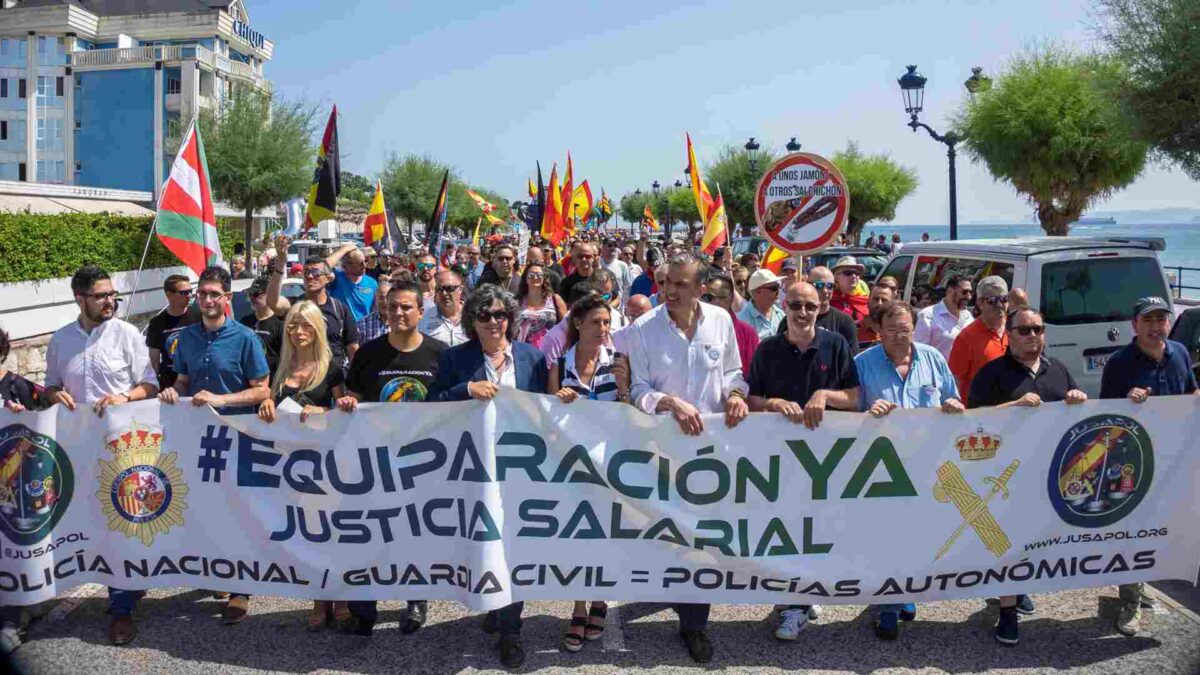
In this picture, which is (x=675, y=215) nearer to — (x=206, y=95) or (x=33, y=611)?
(x=206, y=95)

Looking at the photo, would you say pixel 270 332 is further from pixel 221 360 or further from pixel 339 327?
pixel 221 360

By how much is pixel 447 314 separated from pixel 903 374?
3.28 m

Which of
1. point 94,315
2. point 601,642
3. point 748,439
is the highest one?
point 94,315

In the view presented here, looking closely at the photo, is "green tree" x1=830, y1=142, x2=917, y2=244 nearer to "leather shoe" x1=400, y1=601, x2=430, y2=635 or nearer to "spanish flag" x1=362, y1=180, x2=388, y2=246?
"spanish flag" x1=362, y1=180, x2=388, y2=246

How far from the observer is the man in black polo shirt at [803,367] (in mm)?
4922

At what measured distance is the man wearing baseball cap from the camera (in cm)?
737

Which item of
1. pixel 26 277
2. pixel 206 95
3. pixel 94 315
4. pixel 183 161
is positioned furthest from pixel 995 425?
pixel 206 95

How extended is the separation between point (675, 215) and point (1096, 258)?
79701 mm

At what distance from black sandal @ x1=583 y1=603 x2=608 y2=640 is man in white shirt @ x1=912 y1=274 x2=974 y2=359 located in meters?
3.66

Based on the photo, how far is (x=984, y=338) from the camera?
605cm

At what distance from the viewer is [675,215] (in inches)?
3440

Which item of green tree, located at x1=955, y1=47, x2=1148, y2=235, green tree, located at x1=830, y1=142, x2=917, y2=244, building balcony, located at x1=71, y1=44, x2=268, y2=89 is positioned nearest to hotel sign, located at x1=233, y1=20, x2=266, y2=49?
building balcony, located at x1=71, y1=44, x2=268, y2=89

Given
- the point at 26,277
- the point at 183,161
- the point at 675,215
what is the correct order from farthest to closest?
the point at 675,215 → the point at 26,277 → the point at 183,161

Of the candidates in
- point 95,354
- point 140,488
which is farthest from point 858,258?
point 140,488
